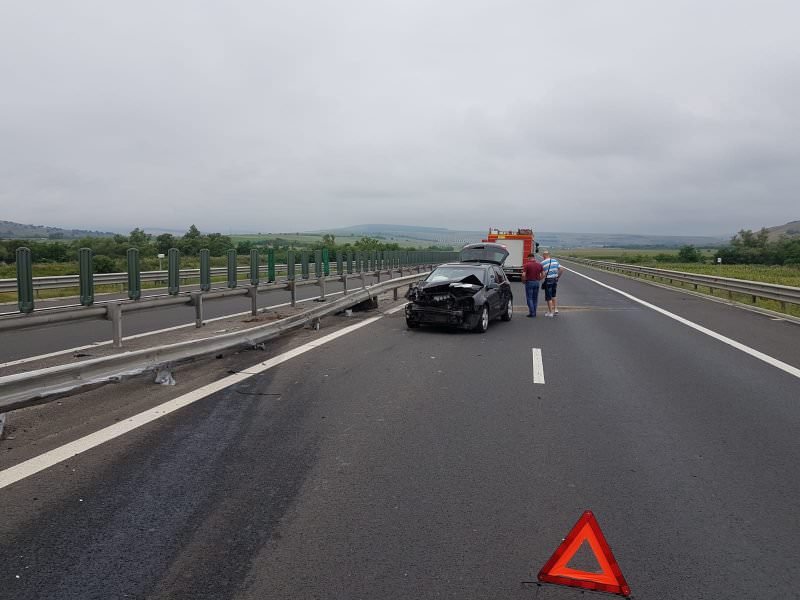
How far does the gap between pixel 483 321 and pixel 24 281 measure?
8.78 m

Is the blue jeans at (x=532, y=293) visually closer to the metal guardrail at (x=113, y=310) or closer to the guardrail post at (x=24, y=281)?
the metal guardrail at (x=113, y=310)

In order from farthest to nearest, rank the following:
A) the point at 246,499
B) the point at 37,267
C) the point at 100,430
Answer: the point at 37,267
the point at 100,430
the point at 246,499

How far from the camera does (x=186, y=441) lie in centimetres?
578

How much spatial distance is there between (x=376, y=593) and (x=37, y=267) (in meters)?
30.4

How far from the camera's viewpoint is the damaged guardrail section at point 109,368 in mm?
5848

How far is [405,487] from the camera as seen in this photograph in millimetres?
4793

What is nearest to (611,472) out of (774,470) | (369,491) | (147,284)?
(774,470)

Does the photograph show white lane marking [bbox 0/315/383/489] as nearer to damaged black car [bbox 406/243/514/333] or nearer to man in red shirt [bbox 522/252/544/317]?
damaged black car [bbox 406/243/514/333]

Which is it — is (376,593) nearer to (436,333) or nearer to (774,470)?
(774,470)

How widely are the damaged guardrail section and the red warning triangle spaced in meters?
4.82

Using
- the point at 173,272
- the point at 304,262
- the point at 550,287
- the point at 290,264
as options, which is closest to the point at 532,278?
the point at 550,287

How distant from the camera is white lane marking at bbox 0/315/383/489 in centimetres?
496

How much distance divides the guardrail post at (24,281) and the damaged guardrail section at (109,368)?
150 centimetres

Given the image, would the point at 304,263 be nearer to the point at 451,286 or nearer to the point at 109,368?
the point at 451,286
